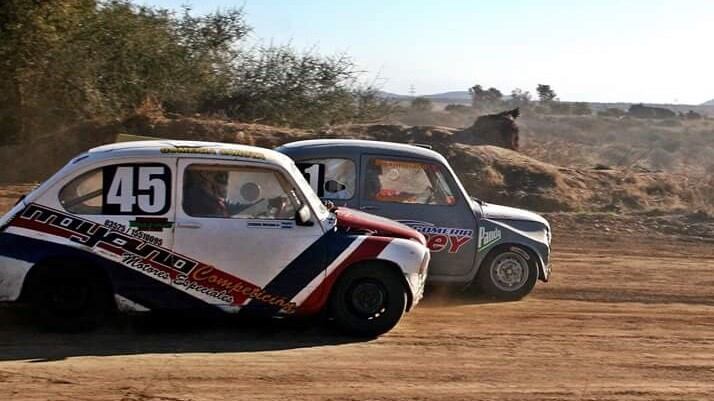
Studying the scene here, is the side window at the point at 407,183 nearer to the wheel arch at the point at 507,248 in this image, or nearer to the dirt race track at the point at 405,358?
the wheel arch at the point at 507,248

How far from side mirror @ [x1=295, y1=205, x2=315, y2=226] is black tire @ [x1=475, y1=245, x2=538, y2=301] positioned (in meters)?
3.01

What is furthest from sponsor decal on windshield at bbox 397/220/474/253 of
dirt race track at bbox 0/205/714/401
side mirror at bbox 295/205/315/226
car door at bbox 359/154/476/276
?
side mirror at bbox 295/205/315/226

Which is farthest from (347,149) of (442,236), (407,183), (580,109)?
(580,109)

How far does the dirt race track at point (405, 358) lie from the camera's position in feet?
24.5

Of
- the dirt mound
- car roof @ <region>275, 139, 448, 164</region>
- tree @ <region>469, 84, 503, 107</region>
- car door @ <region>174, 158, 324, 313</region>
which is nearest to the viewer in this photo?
car door @ <region>174, 158, 324, 313</region>

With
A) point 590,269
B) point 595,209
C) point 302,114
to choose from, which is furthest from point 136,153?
point 302,114

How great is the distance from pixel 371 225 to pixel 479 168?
11224mm

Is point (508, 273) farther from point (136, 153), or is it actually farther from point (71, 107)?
point (71, 107)

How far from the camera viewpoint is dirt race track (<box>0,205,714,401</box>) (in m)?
7.48

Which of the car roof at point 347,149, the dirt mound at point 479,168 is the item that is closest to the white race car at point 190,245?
the car roof at point 347,149

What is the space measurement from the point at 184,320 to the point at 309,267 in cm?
147

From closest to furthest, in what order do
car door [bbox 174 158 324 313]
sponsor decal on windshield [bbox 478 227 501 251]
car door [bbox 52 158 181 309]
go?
car door [bbox 52 158 181 309] → car door [bbox 174 158 324 313] → sponsor decal on windshield [bbox 478 227 501 251]

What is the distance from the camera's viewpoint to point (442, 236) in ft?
35.5

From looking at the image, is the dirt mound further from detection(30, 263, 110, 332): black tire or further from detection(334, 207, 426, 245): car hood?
detection(30, 263, 110, 332): black tire
